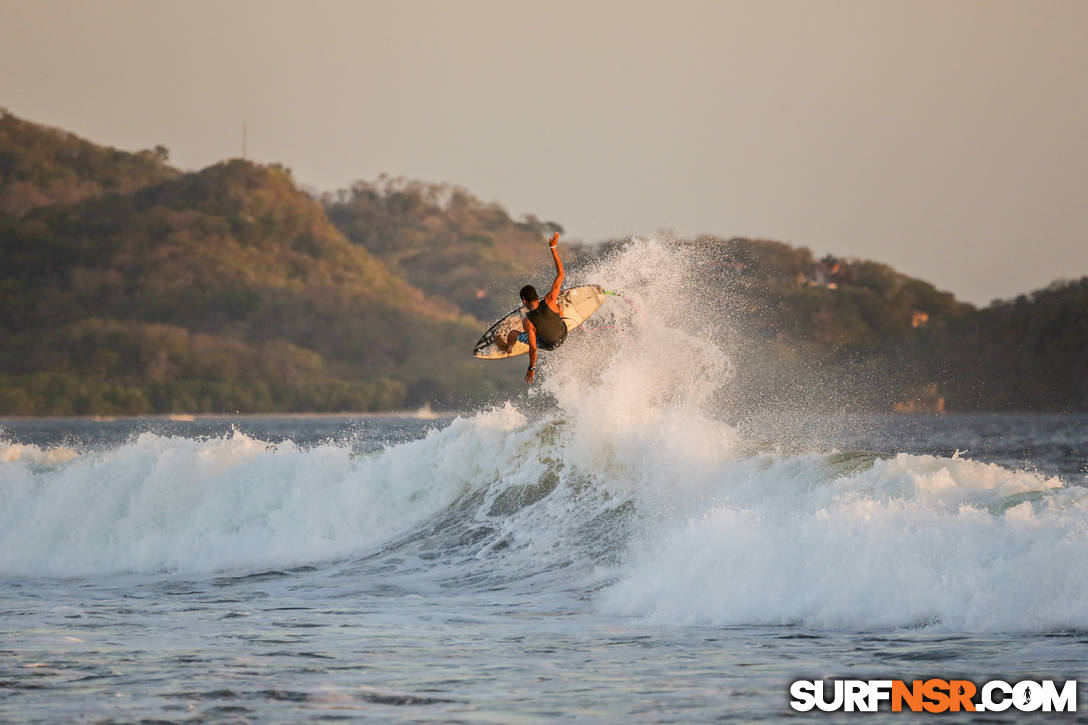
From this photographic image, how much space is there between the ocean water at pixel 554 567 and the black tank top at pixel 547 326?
9.93ft

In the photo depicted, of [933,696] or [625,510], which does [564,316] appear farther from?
[933,696]

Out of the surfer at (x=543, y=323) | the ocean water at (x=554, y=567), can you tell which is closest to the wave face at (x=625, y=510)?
the ocean water at (x=554, y=567)

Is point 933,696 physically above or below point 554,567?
below

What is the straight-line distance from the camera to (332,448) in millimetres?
26781

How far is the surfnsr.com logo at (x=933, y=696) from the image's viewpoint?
36.3 feet

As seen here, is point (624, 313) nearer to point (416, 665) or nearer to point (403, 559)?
point (403, 559)

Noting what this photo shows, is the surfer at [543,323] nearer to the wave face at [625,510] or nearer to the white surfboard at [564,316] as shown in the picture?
the white surfboard at [564,316]

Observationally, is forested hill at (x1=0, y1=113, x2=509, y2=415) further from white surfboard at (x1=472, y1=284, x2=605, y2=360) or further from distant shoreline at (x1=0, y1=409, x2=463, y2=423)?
white surfboard at (x1=472, y1=284, x2=605, y2=360)

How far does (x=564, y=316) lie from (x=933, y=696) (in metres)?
10.7

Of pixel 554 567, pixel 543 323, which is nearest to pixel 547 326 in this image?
pixel 543 323

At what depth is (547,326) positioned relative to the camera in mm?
17953

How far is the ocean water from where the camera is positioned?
12.2 m

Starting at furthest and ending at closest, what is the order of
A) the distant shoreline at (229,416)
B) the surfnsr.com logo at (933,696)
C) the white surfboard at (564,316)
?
the distant shoreline at (229,416) → the white surfboard at (564,316) → the surfnsr.com logo at (933,696)

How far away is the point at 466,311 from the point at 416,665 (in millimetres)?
161318
